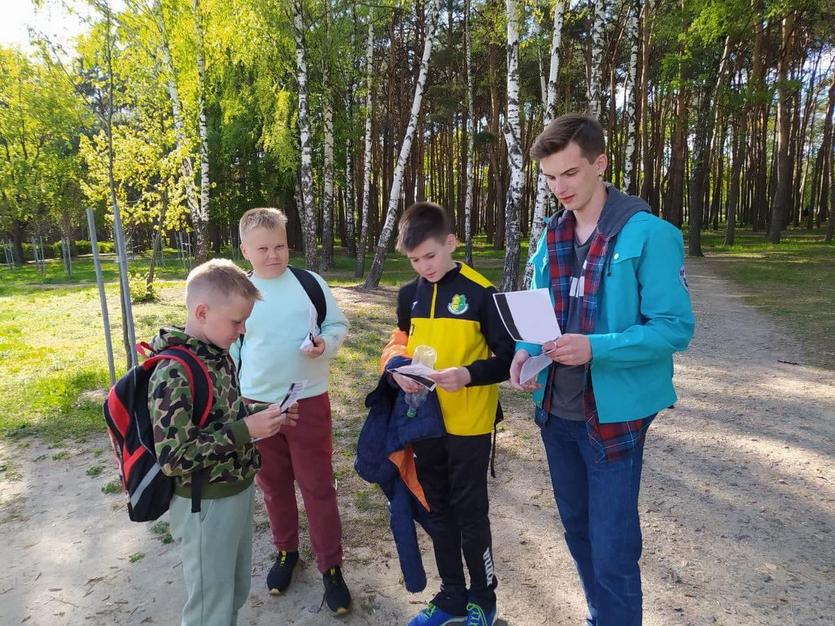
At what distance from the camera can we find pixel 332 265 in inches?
833

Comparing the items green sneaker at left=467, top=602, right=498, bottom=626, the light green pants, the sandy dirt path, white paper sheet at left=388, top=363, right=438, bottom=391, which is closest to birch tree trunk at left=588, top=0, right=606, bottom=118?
the sandy dirt path

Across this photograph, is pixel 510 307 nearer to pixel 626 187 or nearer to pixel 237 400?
pixel 237 400

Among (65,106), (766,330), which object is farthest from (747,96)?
(65,106)

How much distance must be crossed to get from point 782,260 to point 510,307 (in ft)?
63.1

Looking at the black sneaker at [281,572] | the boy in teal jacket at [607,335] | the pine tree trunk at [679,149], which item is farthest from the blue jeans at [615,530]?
the pine tree trunk at [679,149]

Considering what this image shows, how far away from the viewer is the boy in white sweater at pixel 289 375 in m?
2.71

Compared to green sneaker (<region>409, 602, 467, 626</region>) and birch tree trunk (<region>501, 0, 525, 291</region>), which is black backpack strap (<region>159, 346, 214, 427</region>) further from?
birch tree trunk (<region>501, 0, 525, 291</region>)

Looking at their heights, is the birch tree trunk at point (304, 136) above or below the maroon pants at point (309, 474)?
above

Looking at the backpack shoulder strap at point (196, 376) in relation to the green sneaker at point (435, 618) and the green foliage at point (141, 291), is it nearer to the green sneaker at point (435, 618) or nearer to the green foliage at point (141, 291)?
the green sneaker at point (435, 618)

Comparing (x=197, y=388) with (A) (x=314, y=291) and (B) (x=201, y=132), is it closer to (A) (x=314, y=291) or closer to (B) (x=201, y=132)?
(A) (x=314, y=291)

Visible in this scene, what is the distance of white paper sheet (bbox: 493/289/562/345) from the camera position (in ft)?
6.00

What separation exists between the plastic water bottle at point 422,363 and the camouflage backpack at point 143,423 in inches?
34.0

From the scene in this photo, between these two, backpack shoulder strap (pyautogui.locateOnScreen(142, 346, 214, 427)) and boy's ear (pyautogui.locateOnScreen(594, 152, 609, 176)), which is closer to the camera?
backpack shoulder strap (pyautogui.locateOnScreen(142, 346, 214, 427))

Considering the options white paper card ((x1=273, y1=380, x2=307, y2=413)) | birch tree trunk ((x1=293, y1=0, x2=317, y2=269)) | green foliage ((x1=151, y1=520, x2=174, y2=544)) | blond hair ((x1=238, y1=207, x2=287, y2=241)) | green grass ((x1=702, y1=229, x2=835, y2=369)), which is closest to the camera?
white paper card ((x1=273, y1=380, x2=307, y2=413))
